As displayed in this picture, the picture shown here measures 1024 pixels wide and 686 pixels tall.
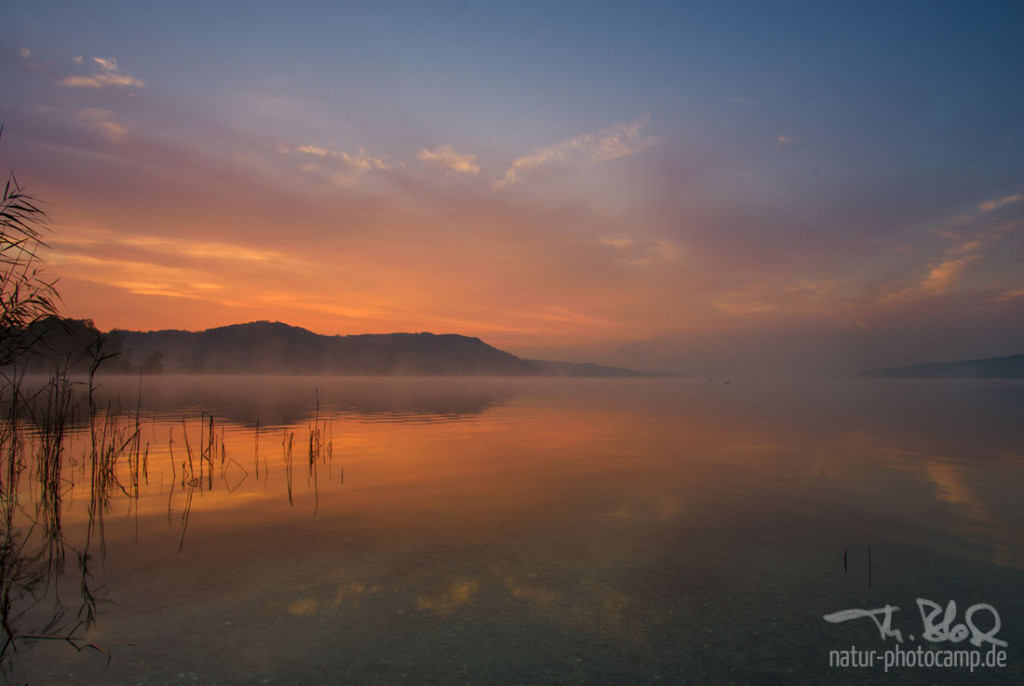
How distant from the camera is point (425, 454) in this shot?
27422 mm

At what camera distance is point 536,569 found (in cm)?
1122

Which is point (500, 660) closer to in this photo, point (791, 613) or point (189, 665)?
point (189, 665)

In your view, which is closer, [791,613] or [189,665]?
[189,665]

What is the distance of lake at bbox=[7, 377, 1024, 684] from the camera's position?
24.7 ft

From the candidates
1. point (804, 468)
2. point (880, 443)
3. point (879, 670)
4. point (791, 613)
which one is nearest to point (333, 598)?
point (791, 613)

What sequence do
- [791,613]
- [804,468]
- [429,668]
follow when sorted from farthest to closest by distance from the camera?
[804,468], [791,613], [429,668]

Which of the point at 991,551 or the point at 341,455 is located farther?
the point at 341,455

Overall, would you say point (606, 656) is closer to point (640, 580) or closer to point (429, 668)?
point (429, 668)

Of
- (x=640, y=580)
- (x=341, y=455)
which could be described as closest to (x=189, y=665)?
(x=640, y=580)

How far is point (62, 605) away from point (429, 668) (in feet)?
22.7

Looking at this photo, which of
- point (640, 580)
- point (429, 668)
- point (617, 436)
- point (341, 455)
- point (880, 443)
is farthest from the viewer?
point (617, 436)

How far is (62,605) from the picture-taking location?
9.26m

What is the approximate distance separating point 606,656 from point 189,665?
5806 millimetres

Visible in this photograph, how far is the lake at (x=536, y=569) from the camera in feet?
24.7
